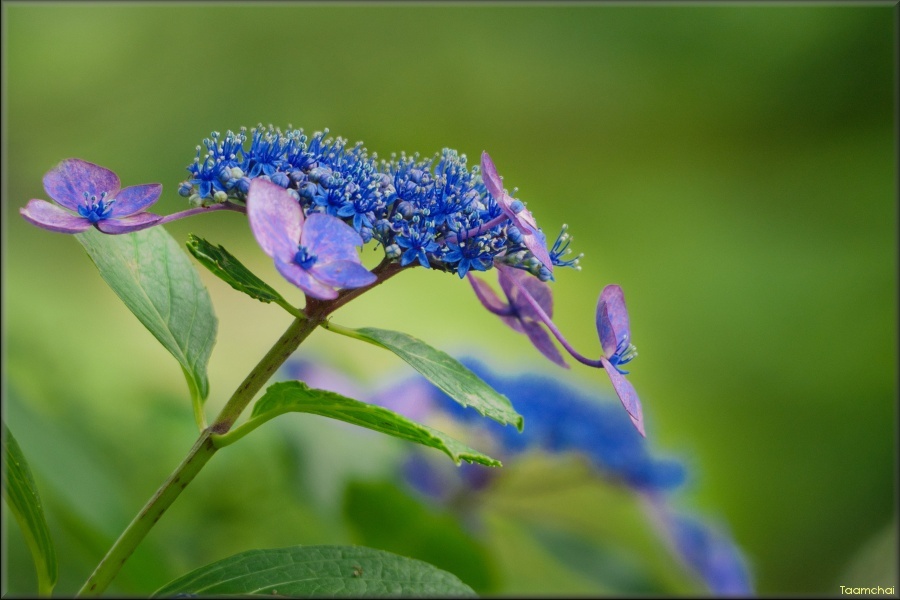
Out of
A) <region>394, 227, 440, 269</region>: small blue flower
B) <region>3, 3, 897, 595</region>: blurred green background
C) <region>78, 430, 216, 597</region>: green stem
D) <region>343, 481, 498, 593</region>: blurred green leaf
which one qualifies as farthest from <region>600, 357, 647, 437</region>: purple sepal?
<region>3, 3, 897, 595</region>: blurred green background

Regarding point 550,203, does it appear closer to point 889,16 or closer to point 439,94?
point 439,94

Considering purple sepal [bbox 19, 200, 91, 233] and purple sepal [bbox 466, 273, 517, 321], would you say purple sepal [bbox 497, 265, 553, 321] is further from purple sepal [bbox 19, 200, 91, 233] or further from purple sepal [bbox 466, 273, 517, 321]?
purple sepal [bbox 19, 200, 91, 233]

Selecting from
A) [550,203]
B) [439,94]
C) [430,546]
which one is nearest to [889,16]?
[550,203]

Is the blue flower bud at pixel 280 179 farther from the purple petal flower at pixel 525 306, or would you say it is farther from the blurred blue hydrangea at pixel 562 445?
the blurred blue hydrangea at pixel 562 445

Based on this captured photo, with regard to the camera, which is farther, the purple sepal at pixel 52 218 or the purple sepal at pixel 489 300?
the purple sepal at pixel 489 300

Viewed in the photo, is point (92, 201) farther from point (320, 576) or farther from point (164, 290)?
point (320, 576)

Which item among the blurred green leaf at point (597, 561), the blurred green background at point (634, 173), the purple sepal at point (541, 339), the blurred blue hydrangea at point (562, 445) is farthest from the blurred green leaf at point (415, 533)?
the blurred green background at point (634, 173)
